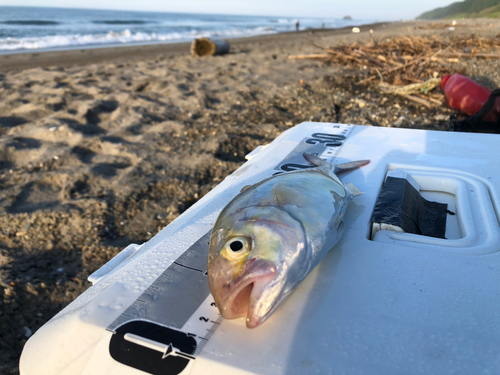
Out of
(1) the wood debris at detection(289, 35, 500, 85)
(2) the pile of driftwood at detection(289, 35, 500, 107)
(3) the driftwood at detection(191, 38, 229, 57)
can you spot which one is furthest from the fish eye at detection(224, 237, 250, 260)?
(3) the driftwood at detection(191, 38, 229, 57)

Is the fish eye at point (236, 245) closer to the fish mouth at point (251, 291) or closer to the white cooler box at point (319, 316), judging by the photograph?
the fish mouth at point (251, 291)

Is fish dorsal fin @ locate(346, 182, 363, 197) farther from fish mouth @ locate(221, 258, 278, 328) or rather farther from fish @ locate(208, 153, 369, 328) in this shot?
fish mouth @ locate(221, 258, 278, 328)

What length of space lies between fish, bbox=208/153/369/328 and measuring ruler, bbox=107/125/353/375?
0.28 ft

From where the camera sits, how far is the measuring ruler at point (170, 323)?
33.4 inches

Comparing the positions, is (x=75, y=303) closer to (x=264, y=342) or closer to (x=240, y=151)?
(x=264, y=342)

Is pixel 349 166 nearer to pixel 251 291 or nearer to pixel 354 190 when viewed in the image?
pixel 354 190

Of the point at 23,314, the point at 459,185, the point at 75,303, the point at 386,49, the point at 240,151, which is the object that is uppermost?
the point at 386,49

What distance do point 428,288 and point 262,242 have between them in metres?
0.55

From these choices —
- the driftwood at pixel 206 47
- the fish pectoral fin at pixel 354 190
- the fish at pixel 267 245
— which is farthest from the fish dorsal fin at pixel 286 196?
the driftwood at pixel 206 47

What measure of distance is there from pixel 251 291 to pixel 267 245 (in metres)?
0.14

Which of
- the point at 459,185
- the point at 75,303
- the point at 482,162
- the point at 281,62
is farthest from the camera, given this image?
the point at 281,62

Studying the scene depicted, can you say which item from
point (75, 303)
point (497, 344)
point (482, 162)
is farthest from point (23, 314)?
point (482, 162)

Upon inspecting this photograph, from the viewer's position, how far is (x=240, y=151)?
3729mm

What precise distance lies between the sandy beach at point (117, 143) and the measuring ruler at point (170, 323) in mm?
1067
